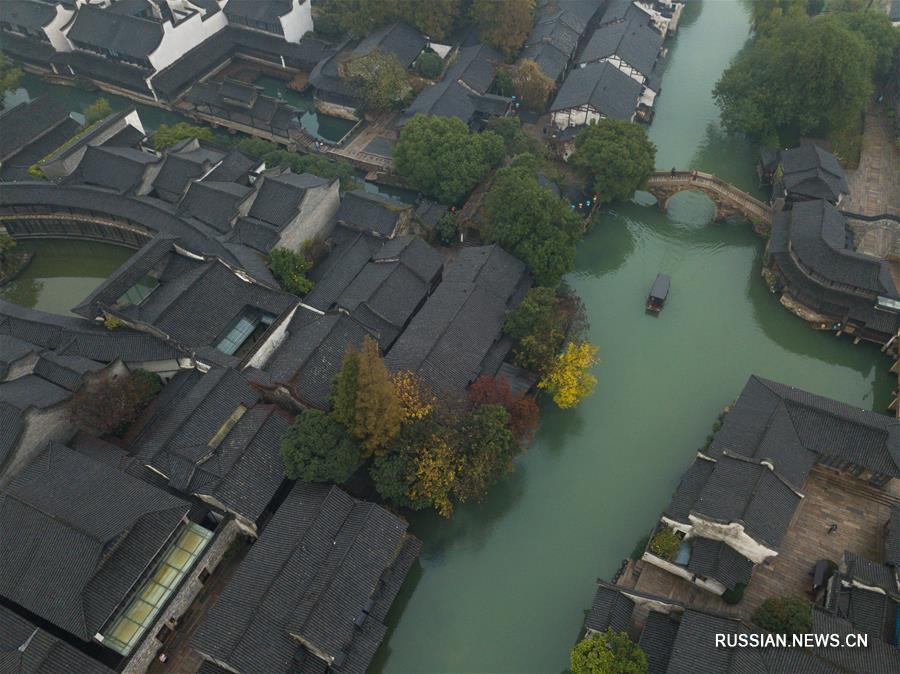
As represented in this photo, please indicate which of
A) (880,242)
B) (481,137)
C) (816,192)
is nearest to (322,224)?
(481,137)

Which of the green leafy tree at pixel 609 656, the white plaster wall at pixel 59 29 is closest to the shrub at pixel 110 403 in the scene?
the green leafy tree at pixel 609 656

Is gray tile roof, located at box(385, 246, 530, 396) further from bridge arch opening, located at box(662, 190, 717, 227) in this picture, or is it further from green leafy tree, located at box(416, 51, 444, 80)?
green leafy tree, located at box(416, 51, 444, 80)

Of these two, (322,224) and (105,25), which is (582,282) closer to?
(322,224)

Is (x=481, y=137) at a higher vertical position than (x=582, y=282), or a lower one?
higher

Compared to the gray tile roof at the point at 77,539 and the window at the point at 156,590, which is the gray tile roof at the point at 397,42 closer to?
the gray tile roof at the point at 77,539

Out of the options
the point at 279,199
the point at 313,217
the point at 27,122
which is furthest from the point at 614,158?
the point at 27,122

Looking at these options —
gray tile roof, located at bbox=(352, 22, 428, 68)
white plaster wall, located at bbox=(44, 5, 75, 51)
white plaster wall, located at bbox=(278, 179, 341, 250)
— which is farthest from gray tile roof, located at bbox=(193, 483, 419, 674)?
white plaster wall, located at bbox=(44, 5, 75, 51)
